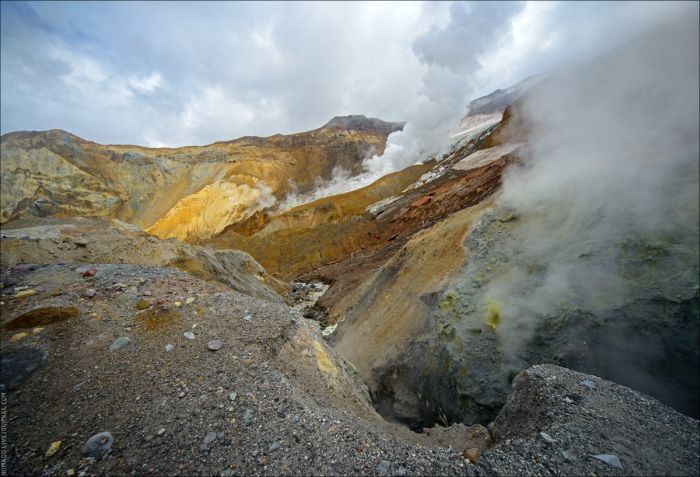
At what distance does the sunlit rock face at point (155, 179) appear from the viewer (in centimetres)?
6103

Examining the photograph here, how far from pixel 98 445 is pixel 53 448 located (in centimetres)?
44

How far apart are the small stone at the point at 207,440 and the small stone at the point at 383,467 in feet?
6.10

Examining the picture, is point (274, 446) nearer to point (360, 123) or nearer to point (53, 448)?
point (53, 448)

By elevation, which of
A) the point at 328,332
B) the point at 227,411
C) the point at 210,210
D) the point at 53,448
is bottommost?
the point at 328,332

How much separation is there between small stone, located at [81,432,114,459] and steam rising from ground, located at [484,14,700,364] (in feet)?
22.1

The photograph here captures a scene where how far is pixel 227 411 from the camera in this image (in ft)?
12.7

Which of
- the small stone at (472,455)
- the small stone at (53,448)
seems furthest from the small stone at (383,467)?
the small stone at (53,448)

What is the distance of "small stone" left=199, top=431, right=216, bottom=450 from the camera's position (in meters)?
3.41

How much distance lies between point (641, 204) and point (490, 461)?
556 centimetres

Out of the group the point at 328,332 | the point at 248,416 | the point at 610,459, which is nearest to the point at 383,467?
the point at 248,416

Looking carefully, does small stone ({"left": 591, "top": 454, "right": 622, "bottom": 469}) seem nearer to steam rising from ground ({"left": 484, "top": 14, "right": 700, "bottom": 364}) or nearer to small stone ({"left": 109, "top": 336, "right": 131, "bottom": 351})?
steam rising from ground ({"left": 484, "top": 14, "right": 700, "bottom": 364})

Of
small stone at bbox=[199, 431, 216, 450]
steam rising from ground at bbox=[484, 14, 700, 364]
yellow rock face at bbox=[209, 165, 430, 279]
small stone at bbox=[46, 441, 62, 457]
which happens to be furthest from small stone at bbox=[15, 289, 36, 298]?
yellow rock face at bbox=[209, 165, 430, 279]

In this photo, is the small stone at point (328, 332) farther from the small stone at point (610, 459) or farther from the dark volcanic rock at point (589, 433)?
the small stone at point (610, 459)

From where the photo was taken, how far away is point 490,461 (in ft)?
11.5
